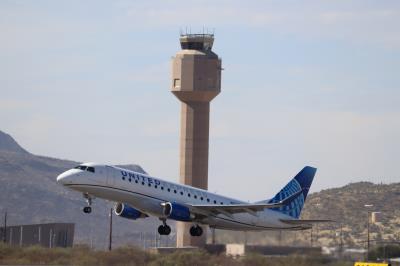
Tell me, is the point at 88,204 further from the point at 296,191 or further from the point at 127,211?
the point at 296,191

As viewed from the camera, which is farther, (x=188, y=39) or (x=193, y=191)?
(x=188, y=39)

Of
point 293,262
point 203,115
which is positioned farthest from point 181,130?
point 293,262

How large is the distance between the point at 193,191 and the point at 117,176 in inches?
338

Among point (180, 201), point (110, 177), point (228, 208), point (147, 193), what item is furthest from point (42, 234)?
point (110, 177)

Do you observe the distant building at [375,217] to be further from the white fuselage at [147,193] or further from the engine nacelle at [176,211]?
the engine nacelle at [176,211]

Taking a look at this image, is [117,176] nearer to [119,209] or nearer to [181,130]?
[119,209]

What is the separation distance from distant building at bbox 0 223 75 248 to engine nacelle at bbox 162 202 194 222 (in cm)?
5347

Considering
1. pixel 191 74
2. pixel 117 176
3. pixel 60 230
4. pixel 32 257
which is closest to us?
pixel 117 176

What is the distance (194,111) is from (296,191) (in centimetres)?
3770

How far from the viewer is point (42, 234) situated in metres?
137

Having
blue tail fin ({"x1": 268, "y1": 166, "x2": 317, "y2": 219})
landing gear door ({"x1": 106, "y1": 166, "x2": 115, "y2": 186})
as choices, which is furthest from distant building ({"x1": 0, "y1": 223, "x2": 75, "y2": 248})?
landing gear door ({"x1": 106, "y1": 166, "x2": 115, "y2": 186})

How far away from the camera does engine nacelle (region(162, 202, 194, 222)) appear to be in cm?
8019

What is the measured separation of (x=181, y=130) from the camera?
130125 mm

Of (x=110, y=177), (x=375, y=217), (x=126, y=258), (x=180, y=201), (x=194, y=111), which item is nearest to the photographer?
(x=110, y=177)
